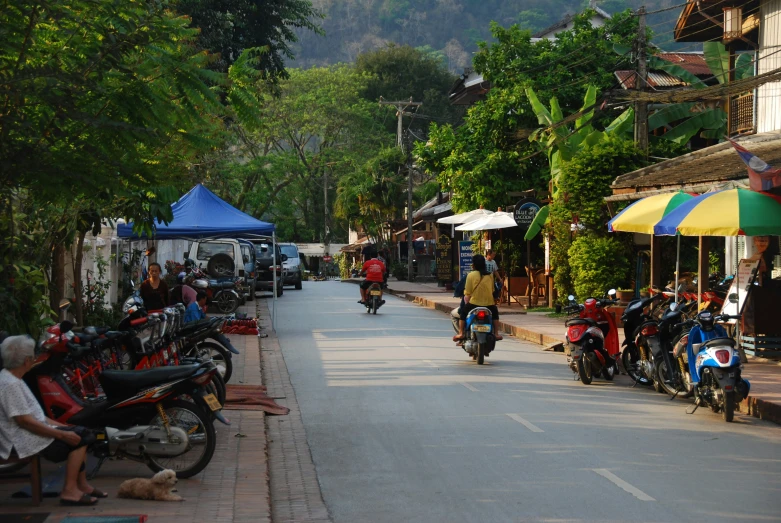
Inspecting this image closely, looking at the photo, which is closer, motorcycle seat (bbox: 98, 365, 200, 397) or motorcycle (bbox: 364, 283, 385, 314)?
motorcycle seat (bbox: 98, 365, 200, 397)

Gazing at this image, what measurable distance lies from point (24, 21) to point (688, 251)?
2137 cm

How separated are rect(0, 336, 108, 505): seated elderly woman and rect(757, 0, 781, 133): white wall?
18.8 metres

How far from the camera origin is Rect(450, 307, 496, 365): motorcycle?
16.1 metres

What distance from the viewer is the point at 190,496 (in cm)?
760

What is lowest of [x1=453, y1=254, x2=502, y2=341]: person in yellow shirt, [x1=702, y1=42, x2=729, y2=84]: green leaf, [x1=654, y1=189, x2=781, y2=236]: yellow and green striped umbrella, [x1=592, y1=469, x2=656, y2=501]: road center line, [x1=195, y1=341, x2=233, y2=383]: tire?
[x1=592, y1=469, x2=656, y2=501]: road center line

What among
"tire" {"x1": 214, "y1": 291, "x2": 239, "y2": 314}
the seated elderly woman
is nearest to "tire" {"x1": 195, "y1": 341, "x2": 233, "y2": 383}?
the seated elderly woman

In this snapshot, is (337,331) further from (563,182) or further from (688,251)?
(688,251)

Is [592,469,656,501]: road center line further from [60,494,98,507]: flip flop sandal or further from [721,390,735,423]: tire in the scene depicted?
[60,494,98,507]: flip flop sandal

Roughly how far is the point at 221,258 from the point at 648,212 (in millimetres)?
17095

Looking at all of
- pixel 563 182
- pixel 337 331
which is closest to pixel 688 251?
pixel 563 182

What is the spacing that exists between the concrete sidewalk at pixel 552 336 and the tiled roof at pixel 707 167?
10.1ft

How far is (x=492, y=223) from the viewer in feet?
98.1

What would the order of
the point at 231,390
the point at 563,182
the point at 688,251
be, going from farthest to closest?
the point at 688,251
the point at 563,182
the point at 231,390

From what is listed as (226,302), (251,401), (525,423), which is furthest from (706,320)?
(226,302)
